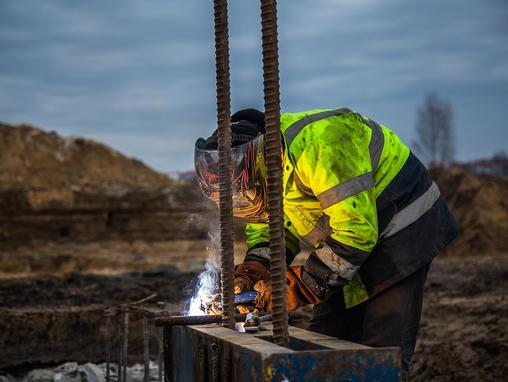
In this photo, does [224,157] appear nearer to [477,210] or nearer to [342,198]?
[342,198]

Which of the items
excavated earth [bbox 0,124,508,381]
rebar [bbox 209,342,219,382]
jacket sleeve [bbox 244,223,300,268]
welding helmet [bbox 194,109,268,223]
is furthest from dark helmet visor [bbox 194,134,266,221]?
excavated earth [bbox 0,124,508,381]

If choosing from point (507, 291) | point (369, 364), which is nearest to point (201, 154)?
point (369, 364)

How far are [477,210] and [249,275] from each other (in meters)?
22.9

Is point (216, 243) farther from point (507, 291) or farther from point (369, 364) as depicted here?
point (507, 291)

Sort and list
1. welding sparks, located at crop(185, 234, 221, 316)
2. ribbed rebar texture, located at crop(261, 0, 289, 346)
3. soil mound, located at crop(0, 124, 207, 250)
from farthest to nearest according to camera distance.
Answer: soil mound, located at crop(0, 124, 207, 250), welding sparks, located at crop(185, 234, 221, 316), ribbed rebar texture, located at crop(261, 0, 289, 346)

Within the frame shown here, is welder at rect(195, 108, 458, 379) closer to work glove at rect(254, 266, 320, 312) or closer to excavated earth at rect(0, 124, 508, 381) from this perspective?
work glove at rect(254, 266, 320, 312)

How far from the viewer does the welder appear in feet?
13.5

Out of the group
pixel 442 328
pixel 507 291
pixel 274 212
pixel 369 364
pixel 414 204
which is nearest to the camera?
pixel 369 364

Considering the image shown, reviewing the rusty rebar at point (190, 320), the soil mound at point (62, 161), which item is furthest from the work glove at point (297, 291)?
the soil mound at point (62, 161)

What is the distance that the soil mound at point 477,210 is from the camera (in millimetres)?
26047

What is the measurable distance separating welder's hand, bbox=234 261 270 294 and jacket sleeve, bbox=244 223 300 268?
0.14 m

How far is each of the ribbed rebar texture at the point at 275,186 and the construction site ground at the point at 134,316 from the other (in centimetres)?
327

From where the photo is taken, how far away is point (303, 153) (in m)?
4.17

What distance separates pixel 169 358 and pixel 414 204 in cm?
176
